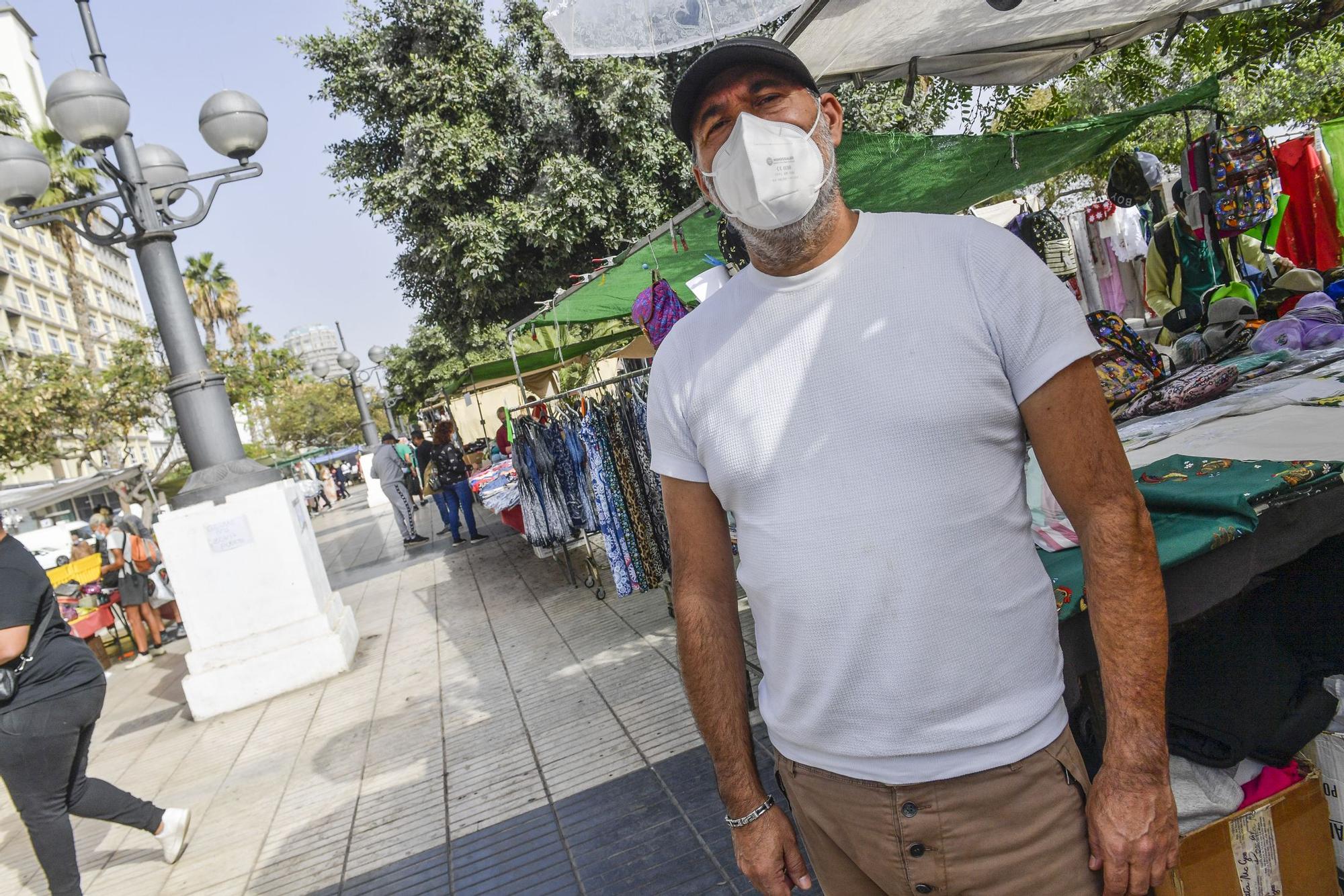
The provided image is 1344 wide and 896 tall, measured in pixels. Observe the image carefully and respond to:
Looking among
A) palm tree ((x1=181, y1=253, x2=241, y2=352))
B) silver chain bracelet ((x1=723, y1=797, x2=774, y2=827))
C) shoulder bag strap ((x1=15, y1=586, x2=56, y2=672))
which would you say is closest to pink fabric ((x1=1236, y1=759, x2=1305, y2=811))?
silver chain bracelet ((x1=723, y1=797, x2=774, y2=827))

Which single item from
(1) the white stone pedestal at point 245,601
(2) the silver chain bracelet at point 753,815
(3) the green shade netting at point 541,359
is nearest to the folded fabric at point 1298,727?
(2) the silver chain bracelet at point 753,815

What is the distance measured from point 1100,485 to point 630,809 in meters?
2.90

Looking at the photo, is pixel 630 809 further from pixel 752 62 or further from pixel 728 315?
pixel 752 62

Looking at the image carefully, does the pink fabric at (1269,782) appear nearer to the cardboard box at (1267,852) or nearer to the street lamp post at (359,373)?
the cardboard box at (1267,852)

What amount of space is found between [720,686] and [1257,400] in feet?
Answer: 10.6

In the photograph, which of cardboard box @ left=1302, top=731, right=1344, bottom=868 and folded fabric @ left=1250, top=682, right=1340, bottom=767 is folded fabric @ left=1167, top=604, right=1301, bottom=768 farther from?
cardboard box @ left=1302, top=731, right=1344, bottom=868

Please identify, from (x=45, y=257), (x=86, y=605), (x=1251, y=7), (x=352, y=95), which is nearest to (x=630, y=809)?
(x=1251, y=7)

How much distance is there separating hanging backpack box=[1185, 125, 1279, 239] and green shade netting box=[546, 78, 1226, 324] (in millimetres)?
320

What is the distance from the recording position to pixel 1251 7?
12.9 ft

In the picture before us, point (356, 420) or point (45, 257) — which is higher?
point (45, 257)

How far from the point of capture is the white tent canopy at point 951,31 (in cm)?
329

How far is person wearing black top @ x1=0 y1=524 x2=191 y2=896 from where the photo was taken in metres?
3.45

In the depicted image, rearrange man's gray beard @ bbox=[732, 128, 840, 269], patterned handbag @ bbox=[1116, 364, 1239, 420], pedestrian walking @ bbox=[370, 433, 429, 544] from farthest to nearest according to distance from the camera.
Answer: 1. pedestrian walking @ bbox=[370, 433, 429, 544]
2. patterned handbag @ bbox=[1116, 364, 1239, 420]
3. man's gray beard @ bbox=[732, 128, 840, 269]

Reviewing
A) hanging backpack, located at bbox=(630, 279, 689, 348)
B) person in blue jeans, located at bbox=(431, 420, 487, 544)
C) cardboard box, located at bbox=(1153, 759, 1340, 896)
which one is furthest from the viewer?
person in blue jeans, located at bbox=(431, 420, 487, 544)
